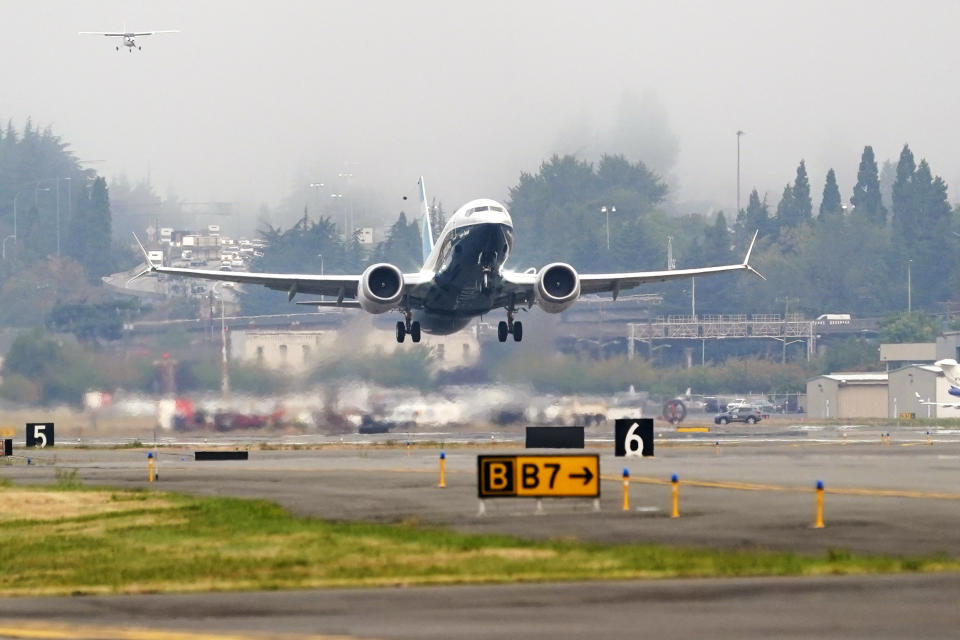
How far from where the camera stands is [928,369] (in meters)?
118

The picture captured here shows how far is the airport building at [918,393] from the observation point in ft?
375

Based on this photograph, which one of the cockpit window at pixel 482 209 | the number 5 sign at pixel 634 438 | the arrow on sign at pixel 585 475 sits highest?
the cockpit window at pixel 482 209

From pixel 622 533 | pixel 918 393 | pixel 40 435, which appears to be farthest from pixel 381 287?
pixel 918 393

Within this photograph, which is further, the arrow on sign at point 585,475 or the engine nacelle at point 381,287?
the engine nacelle at point 381,287

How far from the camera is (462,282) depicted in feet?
208

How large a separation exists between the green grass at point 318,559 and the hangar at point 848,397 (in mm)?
90801

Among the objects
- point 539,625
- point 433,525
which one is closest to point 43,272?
point 433,525

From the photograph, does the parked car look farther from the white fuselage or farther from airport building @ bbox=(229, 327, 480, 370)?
the white fuselage

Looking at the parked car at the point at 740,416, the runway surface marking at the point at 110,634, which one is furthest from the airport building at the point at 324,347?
the runway surface marking at the point at 110,634

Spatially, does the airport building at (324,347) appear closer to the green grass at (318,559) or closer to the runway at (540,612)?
the green grass at (318,559)

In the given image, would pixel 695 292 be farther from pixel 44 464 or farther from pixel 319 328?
pixel 44 464

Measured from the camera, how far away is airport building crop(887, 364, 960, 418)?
375ft

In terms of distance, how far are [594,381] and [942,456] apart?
30468 mm

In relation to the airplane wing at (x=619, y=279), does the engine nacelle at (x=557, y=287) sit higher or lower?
lower
